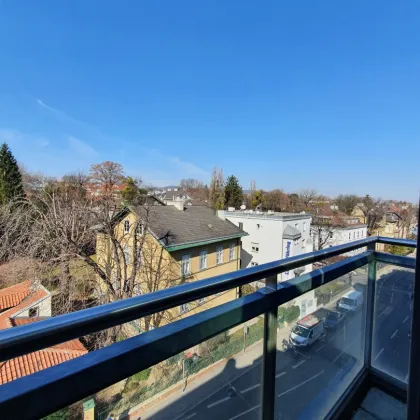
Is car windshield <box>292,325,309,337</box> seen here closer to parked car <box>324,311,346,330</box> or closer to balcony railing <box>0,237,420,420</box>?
balcony railing <box>0,237,420,420</box>

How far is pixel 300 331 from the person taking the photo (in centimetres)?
141

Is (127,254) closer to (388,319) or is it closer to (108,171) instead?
(388,319)

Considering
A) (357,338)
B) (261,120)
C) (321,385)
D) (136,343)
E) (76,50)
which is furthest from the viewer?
(261,120)

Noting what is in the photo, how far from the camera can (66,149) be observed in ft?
58.1

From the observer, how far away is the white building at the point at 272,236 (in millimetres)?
17391

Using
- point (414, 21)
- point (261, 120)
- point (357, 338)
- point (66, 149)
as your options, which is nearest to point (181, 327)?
point (357, 338)

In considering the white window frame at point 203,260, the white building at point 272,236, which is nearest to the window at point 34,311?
the white window frame at point 203,260

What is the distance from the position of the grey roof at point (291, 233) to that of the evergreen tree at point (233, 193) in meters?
14.6

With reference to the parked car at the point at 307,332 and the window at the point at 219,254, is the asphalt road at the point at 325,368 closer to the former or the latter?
the parked car at the point at 307,332

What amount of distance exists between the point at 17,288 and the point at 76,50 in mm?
8367

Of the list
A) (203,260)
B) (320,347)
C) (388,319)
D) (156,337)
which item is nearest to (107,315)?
(156,337)

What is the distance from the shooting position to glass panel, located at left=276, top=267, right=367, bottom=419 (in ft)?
4.14

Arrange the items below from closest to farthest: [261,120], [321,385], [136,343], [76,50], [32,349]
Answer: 1. [32,349]
2. [136,343]
3. [321,385]
4. [76,50]
5. [261,120]

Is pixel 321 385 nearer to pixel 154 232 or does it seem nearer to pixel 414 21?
pixel 414 21
